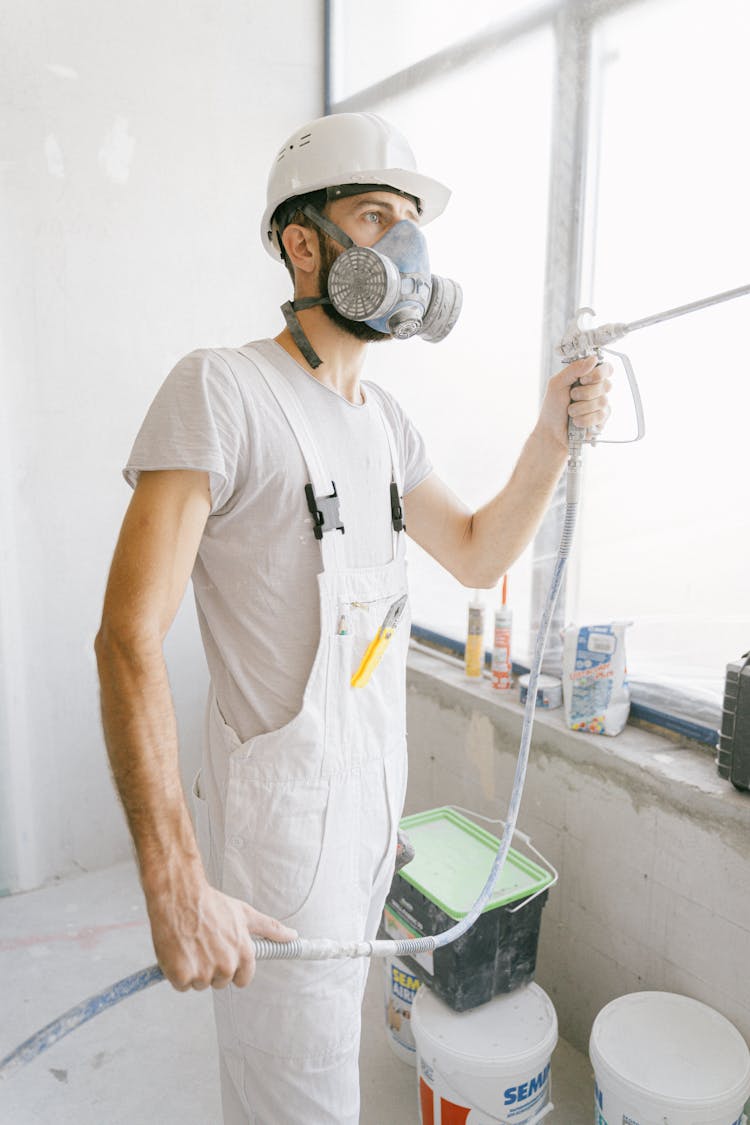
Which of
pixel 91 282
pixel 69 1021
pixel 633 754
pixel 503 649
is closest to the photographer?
pixel 69 1021

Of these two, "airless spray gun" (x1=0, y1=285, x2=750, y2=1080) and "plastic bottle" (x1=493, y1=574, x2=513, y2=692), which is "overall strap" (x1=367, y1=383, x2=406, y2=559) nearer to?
"airless spray gun" (x1=0, y1=285, x2=750, y2=1080)

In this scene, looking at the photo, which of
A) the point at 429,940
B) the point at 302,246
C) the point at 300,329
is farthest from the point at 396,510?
the point at 429,940

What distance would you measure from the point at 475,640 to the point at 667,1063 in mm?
1112

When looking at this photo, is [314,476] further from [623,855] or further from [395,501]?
[623,855]

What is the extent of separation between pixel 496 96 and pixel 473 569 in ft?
4.47

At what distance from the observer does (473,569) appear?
1.59 m

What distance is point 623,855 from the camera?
1.75 m

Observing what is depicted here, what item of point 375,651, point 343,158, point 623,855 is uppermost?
point 343,158

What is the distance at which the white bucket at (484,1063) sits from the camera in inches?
58.6

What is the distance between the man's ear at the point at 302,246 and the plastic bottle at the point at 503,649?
1071 millimetres

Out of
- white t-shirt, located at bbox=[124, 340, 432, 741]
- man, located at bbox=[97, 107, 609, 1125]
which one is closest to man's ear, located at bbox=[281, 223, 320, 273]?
man, located at bbox=[97, 107, 609, 1125]

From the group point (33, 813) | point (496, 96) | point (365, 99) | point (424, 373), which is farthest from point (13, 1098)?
point (365, 99)

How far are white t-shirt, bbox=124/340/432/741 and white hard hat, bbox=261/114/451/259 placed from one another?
274mm

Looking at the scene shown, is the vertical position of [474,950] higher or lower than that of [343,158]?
lower
